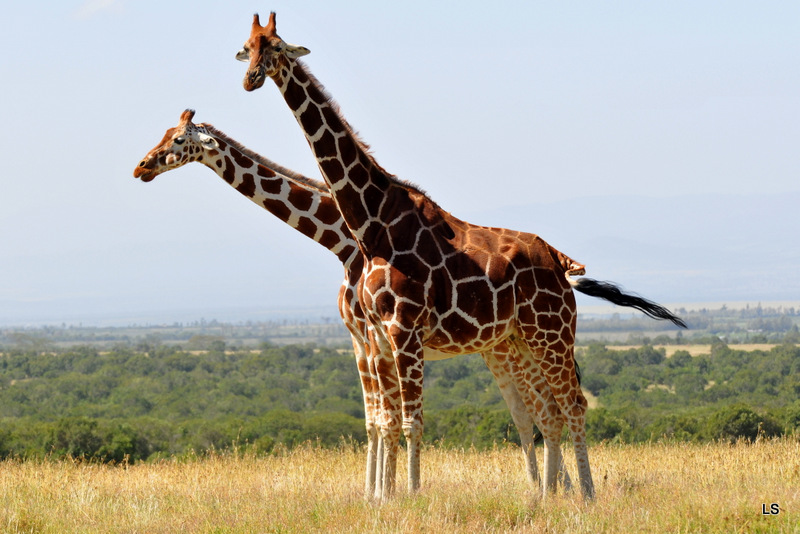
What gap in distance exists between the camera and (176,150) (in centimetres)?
1013

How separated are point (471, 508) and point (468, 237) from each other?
2819 millimetres

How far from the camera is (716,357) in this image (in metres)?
66.1

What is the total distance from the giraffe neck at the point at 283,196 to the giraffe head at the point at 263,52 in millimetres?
1518

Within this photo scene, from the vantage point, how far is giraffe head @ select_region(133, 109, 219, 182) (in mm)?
10109

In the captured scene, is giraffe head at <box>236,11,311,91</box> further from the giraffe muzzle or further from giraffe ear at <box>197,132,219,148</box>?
the giraffe muzzle

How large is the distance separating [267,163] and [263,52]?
6.58ft

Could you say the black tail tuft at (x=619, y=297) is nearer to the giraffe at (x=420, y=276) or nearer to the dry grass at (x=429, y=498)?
the giraffe at (x=420, y=276)

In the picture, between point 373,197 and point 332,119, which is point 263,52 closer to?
point 332,119

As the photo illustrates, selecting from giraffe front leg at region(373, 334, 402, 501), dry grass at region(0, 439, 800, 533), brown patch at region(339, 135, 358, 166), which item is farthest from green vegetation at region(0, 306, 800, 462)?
brown patch at region(339, 135, 358, 166)

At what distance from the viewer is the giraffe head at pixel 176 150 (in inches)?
398

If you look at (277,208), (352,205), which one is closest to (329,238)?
(277,208)

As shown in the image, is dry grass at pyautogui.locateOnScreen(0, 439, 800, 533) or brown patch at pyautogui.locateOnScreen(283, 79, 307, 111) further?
brown patch at pyautogui.locateOnScreen(283, 79, 307, 111)

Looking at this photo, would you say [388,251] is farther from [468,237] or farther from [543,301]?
[543,301]

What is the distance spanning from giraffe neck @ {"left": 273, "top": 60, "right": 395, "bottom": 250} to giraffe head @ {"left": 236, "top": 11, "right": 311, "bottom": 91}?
16.4 inches
